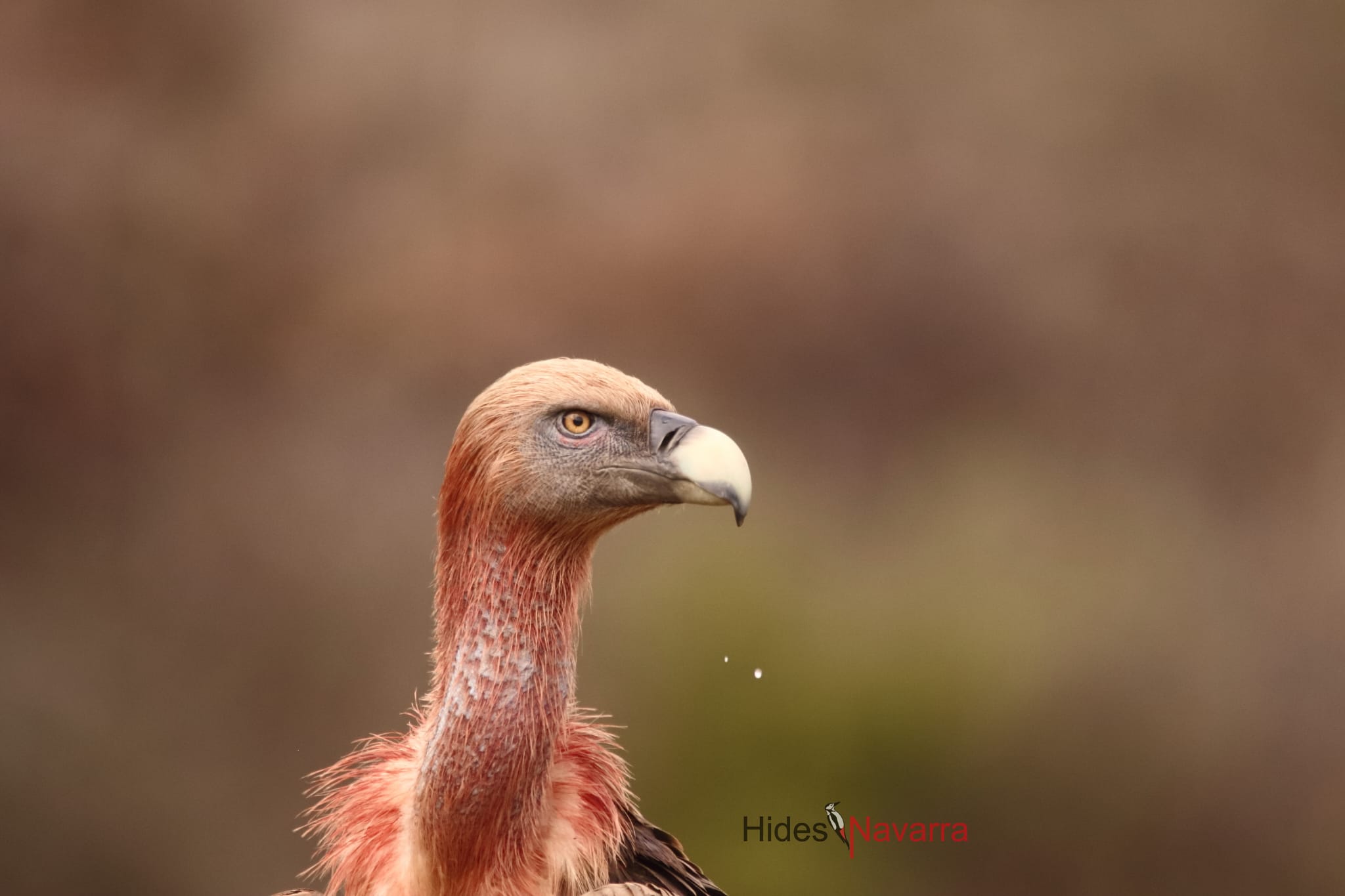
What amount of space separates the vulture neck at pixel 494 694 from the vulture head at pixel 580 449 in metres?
0.07

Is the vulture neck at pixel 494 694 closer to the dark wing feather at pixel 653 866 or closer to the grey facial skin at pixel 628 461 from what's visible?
the grey facial skin at pixel 628 461

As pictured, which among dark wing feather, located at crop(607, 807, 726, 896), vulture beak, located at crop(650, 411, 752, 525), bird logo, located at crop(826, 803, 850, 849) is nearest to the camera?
vulture beak, located at crop(650, 411, 752, 525)

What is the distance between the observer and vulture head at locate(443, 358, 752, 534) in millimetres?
2305

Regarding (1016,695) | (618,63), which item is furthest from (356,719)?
(618,63)

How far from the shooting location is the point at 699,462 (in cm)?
228

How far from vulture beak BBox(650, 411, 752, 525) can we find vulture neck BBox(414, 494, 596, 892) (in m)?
0.24

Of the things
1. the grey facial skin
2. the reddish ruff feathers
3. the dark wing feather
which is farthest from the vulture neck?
the dark wing feather

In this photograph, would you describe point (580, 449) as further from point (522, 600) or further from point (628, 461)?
point (522, 600)

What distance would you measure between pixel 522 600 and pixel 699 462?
404mm

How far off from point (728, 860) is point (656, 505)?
2049 mm

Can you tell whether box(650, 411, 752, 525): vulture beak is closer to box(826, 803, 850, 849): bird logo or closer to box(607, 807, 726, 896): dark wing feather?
box(607, 807, 726, 896): dark wing feather

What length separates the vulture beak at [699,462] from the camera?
7.41ft

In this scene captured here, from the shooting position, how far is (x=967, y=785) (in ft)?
14.6

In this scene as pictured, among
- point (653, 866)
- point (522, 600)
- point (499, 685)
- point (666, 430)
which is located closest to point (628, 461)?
point (666, 430)
